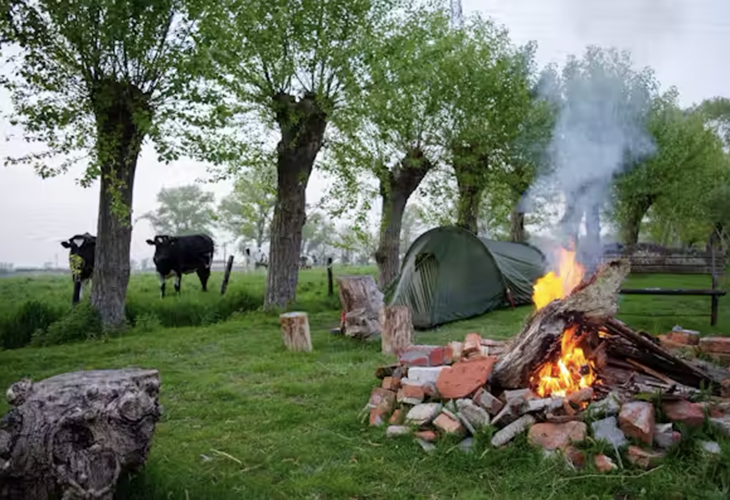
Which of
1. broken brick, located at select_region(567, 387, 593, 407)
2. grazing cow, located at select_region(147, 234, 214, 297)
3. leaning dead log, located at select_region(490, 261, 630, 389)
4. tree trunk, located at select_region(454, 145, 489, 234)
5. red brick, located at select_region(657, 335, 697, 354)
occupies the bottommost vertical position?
broken brick, located at select_region(567, 387, 593, 407)

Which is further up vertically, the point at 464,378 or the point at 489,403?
the point at 464,378

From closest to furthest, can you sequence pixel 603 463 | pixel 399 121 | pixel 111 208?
pixel 603 463 → pixel 111 208 → pixel 399 121

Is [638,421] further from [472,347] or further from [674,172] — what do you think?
[674,172]

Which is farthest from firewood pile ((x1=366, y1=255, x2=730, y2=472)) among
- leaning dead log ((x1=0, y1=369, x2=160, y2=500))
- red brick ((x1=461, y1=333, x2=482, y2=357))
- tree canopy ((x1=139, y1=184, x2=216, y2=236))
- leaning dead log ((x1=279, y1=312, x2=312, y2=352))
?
tree canopy ((x1=139, y1=184, x2=216, y2=236))

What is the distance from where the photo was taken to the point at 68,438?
334 cm

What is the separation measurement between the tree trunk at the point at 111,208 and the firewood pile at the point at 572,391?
296 inches

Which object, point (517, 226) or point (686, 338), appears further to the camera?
point (517, 226)

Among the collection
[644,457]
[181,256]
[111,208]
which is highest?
[111,208]

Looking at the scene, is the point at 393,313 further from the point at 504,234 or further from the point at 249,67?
the point at 504,234

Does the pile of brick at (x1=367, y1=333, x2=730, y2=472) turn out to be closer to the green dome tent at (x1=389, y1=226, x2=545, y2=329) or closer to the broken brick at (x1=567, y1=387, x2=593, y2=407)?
the broken brick at (x1=567, y1=387, x2=593, y2=407)

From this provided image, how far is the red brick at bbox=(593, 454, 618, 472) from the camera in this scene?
404 cm

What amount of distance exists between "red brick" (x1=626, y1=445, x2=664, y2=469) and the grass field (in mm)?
92

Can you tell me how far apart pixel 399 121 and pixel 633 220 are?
2178 cm

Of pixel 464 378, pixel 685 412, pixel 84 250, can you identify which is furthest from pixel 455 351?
pixel 84 250
